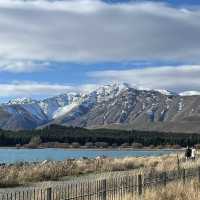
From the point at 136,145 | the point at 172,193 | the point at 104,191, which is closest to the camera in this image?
the point at 104,191

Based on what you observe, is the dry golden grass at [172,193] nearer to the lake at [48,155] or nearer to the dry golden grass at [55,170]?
the dry golden grass at [55,170]

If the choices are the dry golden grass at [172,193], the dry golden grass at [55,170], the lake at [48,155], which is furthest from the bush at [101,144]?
the dry golden grass at [172,193]

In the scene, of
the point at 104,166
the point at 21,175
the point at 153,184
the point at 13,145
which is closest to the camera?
the point at 153,184

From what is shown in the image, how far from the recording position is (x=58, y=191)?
17.6 metres

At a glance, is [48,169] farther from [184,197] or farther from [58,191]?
[184,197]

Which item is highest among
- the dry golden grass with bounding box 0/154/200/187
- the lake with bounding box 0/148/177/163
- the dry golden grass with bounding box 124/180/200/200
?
the dry golden grass with bounding box 124/180/200/200

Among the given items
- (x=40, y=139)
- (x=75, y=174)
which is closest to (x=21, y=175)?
(x=75, y=174)

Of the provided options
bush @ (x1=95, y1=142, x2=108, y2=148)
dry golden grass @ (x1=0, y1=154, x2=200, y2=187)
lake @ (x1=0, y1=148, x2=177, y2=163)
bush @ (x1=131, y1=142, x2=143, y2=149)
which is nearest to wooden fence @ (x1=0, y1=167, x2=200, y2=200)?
dry golden grass @ (x1=0, y1=154, x2=200, y2=187)

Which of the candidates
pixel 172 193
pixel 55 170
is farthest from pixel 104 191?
pixel 55 170

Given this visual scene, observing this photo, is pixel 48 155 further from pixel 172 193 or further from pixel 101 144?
pixel 101 144

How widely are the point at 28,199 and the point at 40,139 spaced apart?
17320cm

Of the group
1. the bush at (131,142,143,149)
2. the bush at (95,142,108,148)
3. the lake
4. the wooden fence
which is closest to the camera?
the wooden fence

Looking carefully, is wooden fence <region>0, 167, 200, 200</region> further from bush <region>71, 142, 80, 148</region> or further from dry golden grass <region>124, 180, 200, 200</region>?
bush <region>71, 142, 80, 148</region>

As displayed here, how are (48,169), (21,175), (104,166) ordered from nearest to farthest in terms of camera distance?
1. (21,175)
2. (48,169)
3. (104,166)
